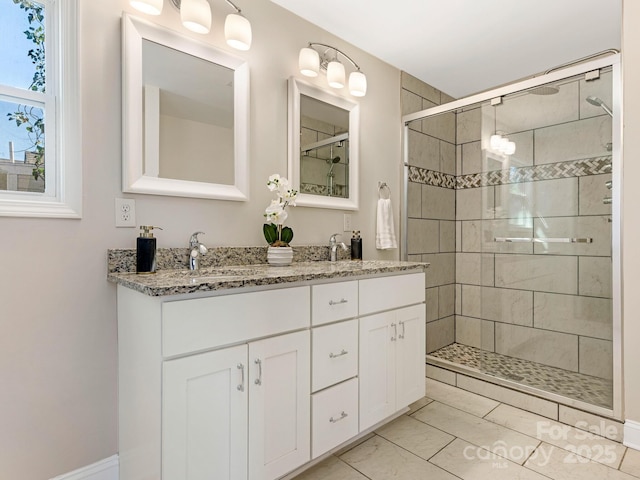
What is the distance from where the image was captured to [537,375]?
2.38 metres

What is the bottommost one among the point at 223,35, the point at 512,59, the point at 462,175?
the point at 462,175

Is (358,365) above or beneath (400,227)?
beneath

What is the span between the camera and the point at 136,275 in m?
1.41

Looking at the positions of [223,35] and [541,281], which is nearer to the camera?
[223,35]

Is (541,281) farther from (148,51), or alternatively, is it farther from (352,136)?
(148,51)

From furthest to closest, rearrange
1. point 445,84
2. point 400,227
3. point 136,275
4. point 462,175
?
point 462,175 < point 445,84 < point 400,227 < point 136,275

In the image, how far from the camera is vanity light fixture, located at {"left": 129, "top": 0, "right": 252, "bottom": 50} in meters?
1.50

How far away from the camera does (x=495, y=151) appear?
2824mm

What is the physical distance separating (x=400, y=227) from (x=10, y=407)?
8.19 ft

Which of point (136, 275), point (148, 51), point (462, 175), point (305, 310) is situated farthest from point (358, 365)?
point (462, 175)

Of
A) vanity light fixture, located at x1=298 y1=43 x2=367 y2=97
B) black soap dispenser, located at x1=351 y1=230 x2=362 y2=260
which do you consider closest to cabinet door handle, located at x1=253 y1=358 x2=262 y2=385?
black soap dispenser, located at x1=351 y1=230 x2=362 y2=260

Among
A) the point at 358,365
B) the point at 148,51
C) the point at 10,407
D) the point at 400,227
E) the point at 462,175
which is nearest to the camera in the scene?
the point at 10,407

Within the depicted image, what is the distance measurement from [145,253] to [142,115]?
0.61 meters

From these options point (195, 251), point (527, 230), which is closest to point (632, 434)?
point (527, 230)
